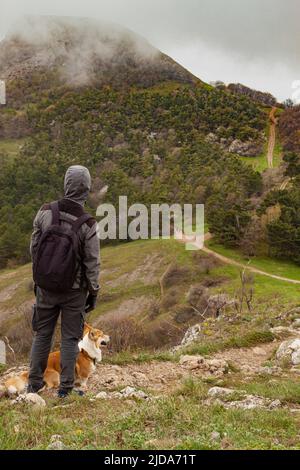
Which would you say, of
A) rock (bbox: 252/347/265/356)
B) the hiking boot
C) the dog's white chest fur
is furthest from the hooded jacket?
rock (bbox: 252/347/265/356)

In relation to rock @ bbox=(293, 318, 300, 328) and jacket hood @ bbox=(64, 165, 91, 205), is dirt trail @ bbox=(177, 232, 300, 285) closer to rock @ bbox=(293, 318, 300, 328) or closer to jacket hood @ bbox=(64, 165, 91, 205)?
rock @ bbox=(293, 318, 300, 328)

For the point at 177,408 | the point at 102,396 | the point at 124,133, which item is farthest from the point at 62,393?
the point at 124,133

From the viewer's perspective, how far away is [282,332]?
1246 centimetres

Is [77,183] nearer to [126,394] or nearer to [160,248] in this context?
[126,394]

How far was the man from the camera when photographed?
6.08 meters

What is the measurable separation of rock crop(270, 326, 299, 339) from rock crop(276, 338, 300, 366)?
4.86 ft

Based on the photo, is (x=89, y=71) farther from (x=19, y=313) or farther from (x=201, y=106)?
(x=19, y=313)

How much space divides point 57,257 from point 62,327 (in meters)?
1.03

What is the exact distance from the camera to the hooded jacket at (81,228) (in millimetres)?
6078

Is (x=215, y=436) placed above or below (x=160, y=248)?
above

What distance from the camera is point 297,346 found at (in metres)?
10.3

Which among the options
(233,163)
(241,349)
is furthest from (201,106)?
(241,349)

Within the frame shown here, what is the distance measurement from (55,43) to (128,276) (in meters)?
156

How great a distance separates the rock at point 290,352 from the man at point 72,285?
16.1 ft
